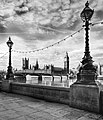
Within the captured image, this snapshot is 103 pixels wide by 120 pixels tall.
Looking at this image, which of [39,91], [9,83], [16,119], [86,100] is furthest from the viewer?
[9,83]

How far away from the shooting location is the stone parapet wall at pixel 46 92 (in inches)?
270

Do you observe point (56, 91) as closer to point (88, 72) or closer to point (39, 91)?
point (39, 91)

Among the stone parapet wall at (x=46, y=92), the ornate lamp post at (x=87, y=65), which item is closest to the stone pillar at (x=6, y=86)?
the stone parapet wall at (x=46, y=92)

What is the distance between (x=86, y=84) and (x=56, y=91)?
2.22 m

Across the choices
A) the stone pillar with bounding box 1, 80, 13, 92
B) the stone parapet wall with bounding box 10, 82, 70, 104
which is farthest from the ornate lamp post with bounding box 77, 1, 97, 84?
the stone pillar with bounding box 1, 80, 13, 92

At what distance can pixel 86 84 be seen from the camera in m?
5.76

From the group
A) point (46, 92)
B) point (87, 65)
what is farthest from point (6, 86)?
point (87, 65)

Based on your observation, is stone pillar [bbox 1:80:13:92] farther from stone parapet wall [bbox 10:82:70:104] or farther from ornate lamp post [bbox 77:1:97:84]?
ornate lamp post [bbox 77:1:97:84]

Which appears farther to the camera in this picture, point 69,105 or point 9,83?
point 9,83

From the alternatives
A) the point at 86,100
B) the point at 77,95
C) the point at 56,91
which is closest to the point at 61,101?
the point at 56,91

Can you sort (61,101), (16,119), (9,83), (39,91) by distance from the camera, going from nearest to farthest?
1. (16,119)
2. (61,101)
3. (39,91)
4. (9,83)

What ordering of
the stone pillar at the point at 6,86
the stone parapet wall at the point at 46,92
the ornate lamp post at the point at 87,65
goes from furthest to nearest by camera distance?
1. the stone pillar at the point at 6,86
2. the stone parapet wall at the point at 46,92
3. the ornate lamp post at the point at 87,65

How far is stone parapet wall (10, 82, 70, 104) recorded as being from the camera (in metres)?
6.85

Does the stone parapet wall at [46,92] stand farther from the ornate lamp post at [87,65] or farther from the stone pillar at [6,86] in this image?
the ornate lamp post at [87,65]
